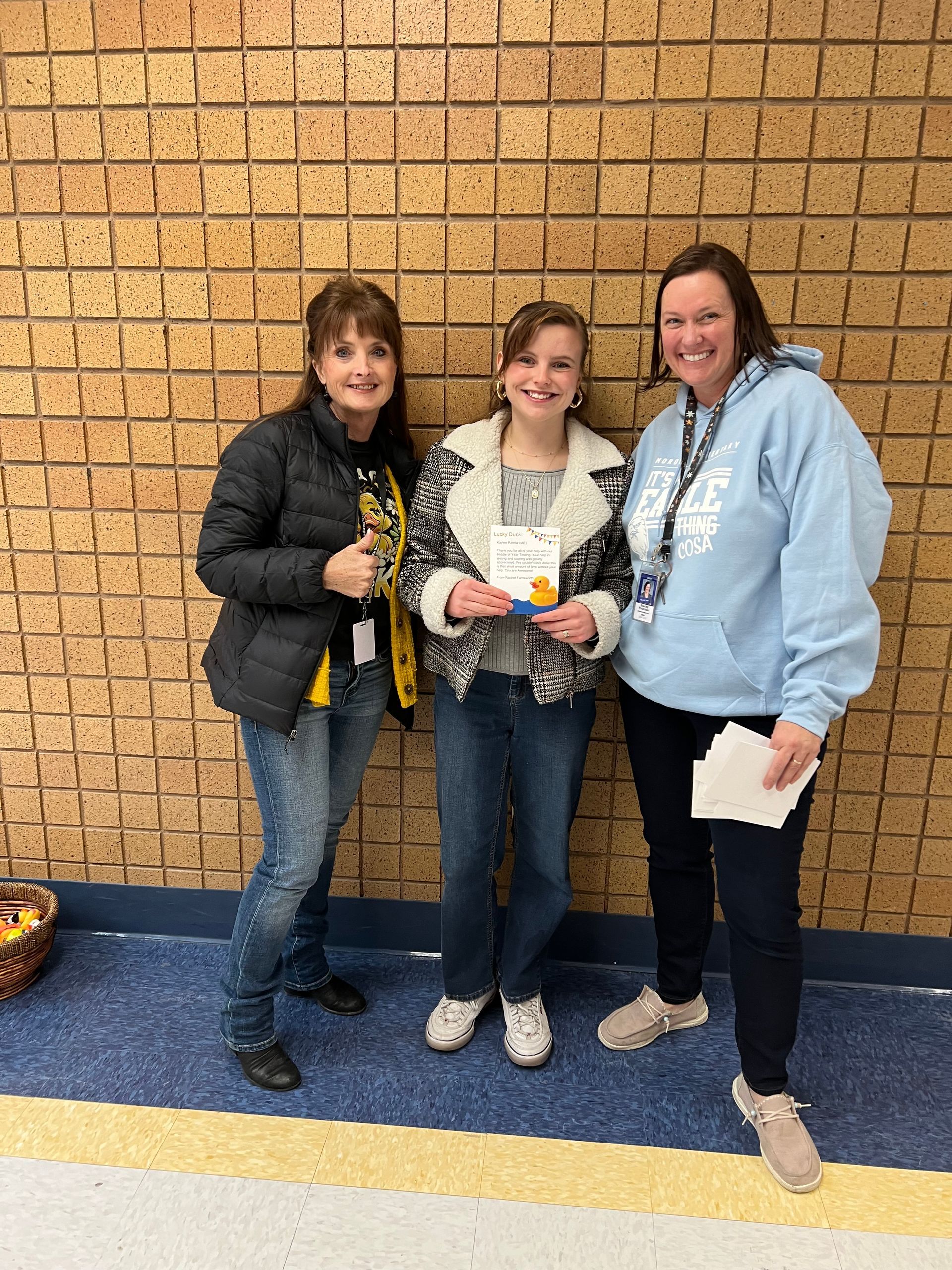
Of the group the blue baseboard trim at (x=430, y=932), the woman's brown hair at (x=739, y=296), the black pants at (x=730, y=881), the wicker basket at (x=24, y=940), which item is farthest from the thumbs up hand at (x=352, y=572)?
the wicker basket at (x=24, y=940)

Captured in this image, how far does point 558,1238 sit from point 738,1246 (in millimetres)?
357

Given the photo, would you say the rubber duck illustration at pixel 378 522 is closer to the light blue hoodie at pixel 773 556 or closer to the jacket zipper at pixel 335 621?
the jacket zipper at pixel 335 621

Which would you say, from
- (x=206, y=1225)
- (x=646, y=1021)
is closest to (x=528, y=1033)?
(x=646, y=1021)

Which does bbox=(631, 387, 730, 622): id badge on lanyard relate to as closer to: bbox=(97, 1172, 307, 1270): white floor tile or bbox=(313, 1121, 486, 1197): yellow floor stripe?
bbox=(313, 1121, 486, 1197): yellow floor stripe

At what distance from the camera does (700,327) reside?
1.73 metres

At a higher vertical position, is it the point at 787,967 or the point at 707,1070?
the point at 787,967

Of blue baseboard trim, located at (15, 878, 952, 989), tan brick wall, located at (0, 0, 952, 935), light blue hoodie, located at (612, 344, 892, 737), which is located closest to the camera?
light blue hoodie, located at (612, 344, 892, 737)

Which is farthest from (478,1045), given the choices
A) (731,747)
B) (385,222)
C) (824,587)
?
(385,222)

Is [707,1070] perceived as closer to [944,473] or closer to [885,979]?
[885,979]

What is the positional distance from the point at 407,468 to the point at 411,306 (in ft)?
1.48

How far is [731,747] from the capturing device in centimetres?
167

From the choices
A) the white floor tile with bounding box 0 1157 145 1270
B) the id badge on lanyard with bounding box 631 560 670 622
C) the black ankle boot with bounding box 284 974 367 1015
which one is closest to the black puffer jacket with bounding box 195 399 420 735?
the id badge on lanyard with bounding box 631 560 670 622

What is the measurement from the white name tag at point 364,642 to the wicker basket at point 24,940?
126cm

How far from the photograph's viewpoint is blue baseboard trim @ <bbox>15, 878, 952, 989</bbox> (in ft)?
8.05
